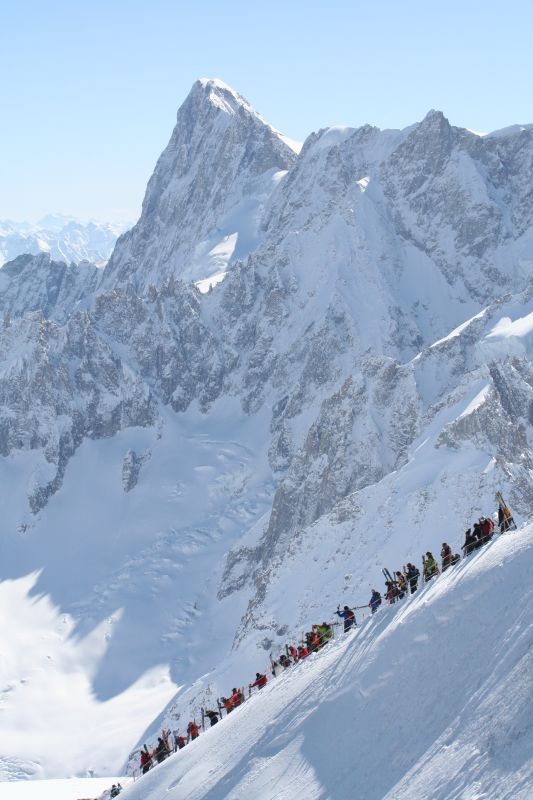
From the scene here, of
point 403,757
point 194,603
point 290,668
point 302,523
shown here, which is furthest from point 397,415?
point 403,757

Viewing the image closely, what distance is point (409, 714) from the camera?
34.7m

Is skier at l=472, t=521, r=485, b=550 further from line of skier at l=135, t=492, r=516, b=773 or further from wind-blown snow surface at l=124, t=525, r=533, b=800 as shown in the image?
wind-blown snow surface at l=124, t=525, r=533, b=800

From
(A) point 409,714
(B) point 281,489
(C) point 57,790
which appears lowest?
(A) point 409,714

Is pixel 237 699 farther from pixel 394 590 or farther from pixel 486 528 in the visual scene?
pixel 486 528

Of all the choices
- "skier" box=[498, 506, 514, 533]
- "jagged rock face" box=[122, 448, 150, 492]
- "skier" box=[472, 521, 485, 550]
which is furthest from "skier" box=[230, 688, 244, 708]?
"jagged rock face" box=[122, 448, 150, 492]

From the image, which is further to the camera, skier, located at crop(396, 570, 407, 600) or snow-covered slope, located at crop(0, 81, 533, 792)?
snow-covered slope, located at crop(0, 81, 533, 792)

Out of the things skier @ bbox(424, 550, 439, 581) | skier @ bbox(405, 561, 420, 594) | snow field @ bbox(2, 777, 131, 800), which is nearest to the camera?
skier @ bbox(424, 550, 439, 581)

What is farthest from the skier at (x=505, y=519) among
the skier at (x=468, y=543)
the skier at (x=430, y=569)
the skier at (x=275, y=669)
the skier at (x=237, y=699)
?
the skier at (x=237, y=699)

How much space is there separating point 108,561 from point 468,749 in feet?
473

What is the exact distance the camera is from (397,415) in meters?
143

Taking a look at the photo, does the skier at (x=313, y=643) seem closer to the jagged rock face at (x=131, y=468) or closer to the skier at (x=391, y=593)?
the skier at (x=391, y=593)

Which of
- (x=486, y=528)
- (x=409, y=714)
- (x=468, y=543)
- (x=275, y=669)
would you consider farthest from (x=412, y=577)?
(x=275, y=669)

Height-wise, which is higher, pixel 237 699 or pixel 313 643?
pixel 313 643

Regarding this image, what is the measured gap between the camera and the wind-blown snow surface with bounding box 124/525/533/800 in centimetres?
3014
